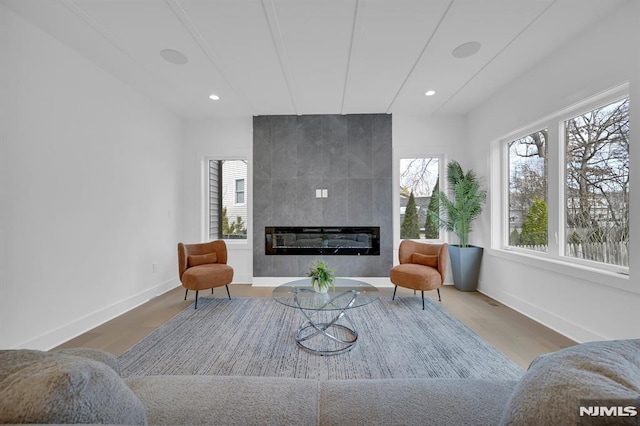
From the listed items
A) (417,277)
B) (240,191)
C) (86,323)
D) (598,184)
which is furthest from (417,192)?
(86,323)

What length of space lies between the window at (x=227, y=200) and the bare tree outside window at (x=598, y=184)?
14.2 ft

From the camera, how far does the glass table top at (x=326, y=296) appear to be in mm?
2275

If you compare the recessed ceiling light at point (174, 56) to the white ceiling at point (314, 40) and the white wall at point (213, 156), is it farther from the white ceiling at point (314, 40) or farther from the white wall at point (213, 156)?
the white wall at point (213, 156)

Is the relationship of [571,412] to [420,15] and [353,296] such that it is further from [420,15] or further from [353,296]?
[420,15]

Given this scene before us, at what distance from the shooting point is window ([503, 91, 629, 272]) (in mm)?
2264

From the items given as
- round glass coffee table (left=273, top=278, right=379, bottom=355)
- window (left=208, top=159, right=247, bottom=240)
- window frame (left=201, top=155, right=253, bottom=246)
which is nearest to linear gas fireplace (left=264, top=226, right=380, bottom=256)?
window frame (left=201, top=155, right=253, bottom=246)

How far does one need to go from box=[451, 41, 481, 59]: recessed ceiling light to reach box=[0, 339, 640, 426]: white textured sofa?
271cm

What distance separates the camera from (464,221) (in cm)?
391

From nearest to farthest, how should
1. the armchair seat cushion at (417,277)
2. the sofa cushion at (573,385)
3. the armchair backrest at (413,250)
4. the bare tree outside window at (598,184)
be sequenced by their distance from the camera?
the sofa cushion at (573,385)
the bare tree outside window at (598,184)
the armchair seat cushion at (417,277)
the armchair backrest at (413,250)

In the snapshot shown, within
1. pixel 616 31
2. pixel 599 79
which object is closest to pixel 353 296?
pixel 599 79

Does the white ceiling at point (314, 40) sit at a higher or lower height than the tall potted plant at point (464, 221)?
higher

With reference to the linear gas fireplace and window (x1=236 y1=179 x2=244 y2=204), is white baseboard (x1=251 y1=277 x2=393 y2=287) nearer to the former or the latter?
the linear gas fireplace

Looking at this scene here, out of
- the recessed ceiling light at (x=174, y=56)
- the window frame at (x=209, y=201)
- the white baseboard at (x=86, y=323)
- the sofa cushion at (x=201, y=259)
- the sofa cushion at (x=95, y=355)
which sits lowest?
the white baseboard at (x=86, y=323)

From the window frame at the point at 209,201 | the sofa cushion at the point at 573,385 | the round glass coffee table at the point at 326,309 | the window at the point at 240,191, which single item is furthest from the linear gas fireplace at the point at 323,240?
the sofa cushion at the point at 573,385
